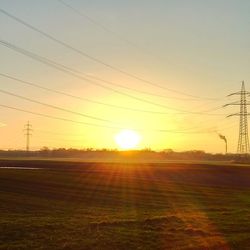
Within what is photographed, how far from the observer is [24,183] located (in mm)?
42031

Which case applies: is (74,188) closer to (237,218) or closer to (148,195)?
(148,195)

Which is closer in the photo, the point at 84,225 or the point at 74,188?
the point at 84,225

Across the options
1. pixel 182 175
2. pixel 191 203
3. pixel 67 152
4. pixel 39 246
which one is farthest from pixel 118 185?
pixel 67 152

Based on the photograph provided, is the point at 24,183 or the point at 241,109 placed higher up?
the point at 241,109

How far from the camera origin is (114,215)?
24.0 meters

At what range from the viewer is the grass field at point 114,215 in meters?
16.6

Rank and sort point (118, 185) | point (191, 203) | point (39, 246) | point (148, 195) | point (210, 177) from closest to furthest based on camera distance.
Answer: point (39, 246)
point (191, 203)
point (148, 195)
point (118, 185)
point (210, 177)

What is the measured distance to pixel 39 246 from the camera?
15328mm

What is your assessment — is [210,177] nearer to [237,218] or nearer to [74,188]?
[74,188]

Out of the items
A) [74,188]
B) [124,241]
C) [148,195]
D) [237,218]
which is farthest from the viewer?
[74,188]

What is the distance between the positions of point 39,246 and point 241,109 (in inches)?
3047

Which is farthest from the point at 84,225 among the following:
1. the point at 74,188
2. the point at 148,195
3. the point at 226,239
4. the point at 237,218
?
the point at 74,188

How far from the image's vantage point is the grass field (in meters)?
16.6

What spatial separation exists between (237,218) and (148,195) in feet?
47.3
